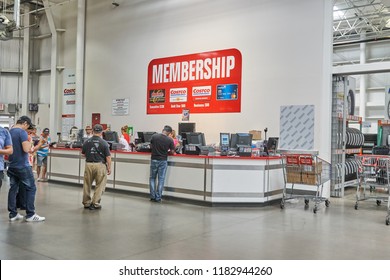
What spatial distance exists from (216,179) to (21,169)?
129 inches

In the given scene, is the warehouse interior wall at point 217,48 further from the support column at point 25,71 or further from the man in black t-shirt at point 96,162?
the man in black t-shirt at point 96,162

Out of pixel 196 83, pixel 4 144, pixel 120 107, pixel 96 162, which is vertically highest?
pixel 196 83

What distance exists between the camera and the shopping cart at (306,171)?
7.12m

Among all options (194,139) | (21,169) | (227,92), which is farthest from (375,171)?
(21,169)

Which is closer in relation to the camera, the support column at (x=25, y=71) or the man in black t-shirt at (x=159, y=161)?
the man in black t-shirt at (x=159, y=161)

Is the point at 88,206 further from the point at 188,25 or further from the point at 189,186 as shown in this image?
the point at 188,25

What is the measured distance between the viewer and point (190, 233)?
509 cm

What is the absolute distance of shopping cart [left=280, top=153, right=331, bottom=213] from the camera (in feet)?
23.4

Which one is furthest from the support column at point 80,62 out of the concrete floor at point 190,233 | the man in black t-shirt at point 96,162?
the man in black t-shirt at point 96,162

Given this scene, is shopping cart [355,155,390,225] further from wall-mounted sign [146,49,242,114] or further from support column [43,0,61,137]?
support column [43,0,61,137]

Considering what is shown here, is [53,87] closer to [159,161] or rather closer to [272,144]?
[159,161]

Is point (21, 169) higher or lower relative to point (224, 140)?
lower

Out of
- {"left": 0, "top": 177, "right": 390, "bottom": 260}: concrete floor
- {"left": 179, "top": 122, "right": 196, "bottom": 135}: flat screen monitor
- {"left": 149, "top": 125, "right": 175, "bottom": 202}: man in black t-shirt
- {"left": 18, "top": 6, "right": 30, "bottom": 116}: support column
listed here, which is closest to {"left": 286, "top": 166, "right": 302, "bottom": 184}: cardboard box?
{"left": 0, "top": 177, "right": 390, "bottom": 260}: concrete floor

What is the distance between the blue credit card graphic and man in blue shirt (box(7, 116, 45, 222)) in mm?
5672
